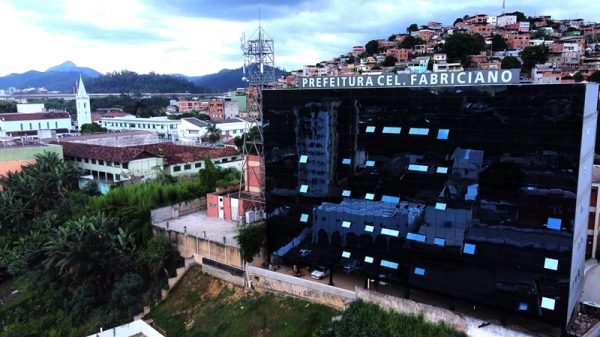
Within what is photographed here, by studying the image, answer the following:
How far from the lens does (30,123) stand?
118562 millimetres

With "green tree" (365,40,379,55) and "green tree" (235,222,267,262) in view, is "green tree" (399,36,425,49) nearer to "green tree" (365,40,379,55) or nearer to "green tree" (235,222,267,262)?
"green tree" (365,40,379,55)

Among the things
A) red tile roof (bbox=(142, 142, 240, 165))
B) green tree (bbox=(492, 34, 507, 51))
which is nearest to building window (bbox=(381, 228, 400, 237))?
red tile roof (bbox=(142, 142, 240, 165))

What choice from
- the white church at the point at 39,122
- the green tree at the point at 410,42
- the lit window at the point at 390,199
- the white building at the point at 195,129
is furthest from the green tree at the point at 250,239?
the green tree at the point at 410,42

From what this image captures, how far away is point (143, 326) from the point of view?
3812 cm

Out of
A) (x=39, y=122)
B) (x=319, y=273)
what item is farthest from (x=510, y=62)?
(x=39, y=122)

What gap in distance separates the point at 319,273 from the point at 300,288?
2.30 m

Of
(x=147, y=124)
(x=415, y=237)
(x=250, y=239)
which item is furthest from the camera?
(x=147, y=124)

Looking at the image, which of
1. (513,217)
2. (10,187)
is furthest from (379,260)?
(10,187)

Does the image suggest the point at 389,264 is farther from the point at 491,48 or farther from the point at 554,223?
the point at 491,48

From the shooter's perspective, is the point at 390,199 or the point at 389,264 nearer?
the point at 390,199

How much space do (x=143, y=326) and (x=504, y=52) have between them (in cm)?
11064

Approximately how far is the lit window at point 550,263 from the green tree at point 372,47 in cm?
13443

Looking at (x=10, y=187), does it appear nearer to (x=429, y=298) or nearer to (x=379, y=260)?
(x=379, y=260)

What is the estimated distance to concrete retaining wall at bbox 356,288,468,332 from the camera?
94.4ft
